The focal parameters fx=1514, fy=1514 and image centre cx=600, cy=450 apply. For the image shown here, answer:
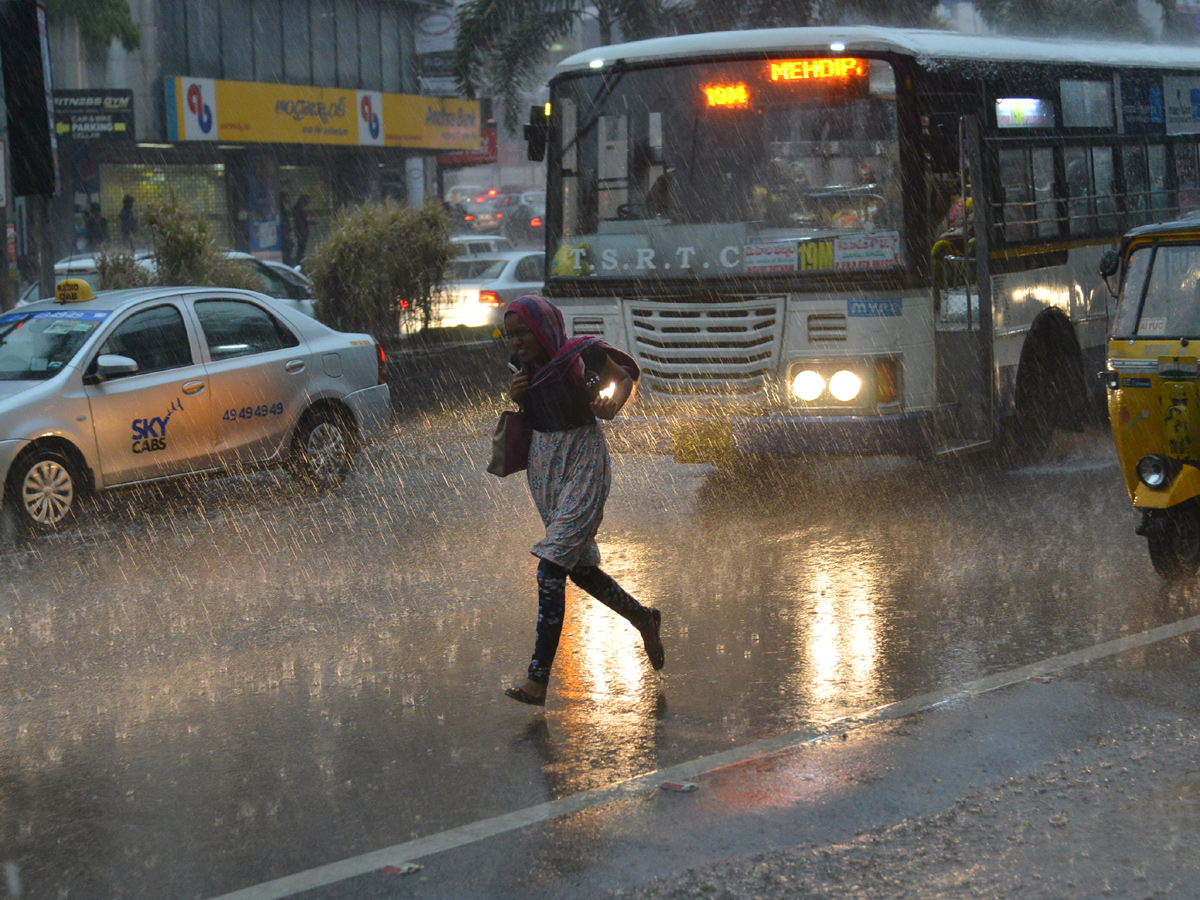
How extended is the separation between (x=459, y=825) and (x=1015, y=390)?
23.5 feet

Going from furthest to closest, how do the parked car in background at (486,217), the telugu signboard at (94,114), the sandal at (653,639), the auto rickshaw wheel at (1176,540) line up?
the parked car in background at (486,217), the telugu signboard at (94,114), the auto rickshaw wheel at (1176,540), the sandal at (653,639)

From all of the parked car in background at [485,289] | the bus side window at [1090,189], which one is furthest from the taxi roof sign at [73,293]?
the parked car in background at [485,289]

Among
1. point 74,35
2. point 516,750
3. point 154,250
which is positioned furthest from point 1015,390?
point 74,35

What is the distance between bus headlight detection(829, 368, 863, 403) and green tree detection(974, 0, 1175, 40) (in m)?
26.6

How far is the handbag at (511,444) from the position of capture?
20.1 ft

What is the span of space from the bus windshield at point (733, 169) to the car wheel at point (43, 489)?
3.60 metres

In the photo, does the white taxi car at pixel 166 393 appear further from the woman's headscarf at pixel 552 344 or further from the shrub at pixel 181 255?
the shrub at pixel 181 255

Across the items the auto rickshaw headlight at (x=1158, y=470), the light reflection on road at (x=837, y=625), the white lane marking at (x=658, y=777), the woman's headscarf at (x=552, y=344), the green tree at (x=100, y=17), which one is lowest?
the white lane marking at (x=658, y=777)

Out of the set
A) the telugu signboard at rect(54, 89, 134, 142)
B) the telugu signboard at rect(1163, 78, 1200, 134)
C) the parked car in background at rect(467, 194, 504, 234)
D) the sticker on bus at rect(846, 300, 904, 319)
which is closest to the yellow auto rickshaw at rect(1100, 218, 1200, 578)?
the sticker on bus at rect(846, 300, 904, 319)

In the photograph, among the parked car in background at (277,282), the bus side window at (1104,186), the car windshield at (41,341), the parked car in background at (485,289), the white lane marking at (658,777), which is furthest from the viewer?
the parked car in background at (485,289)

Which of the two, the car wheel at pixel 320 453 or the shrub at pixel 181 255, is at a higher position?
the shrub at pixel 181 255

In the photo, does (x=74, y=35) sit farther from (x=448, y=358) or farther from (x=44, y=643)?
(x=44, y=643)

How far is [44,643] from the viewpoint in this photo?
23.9ft

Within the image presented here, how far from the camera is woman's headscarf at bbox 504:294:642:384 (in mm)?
5973
